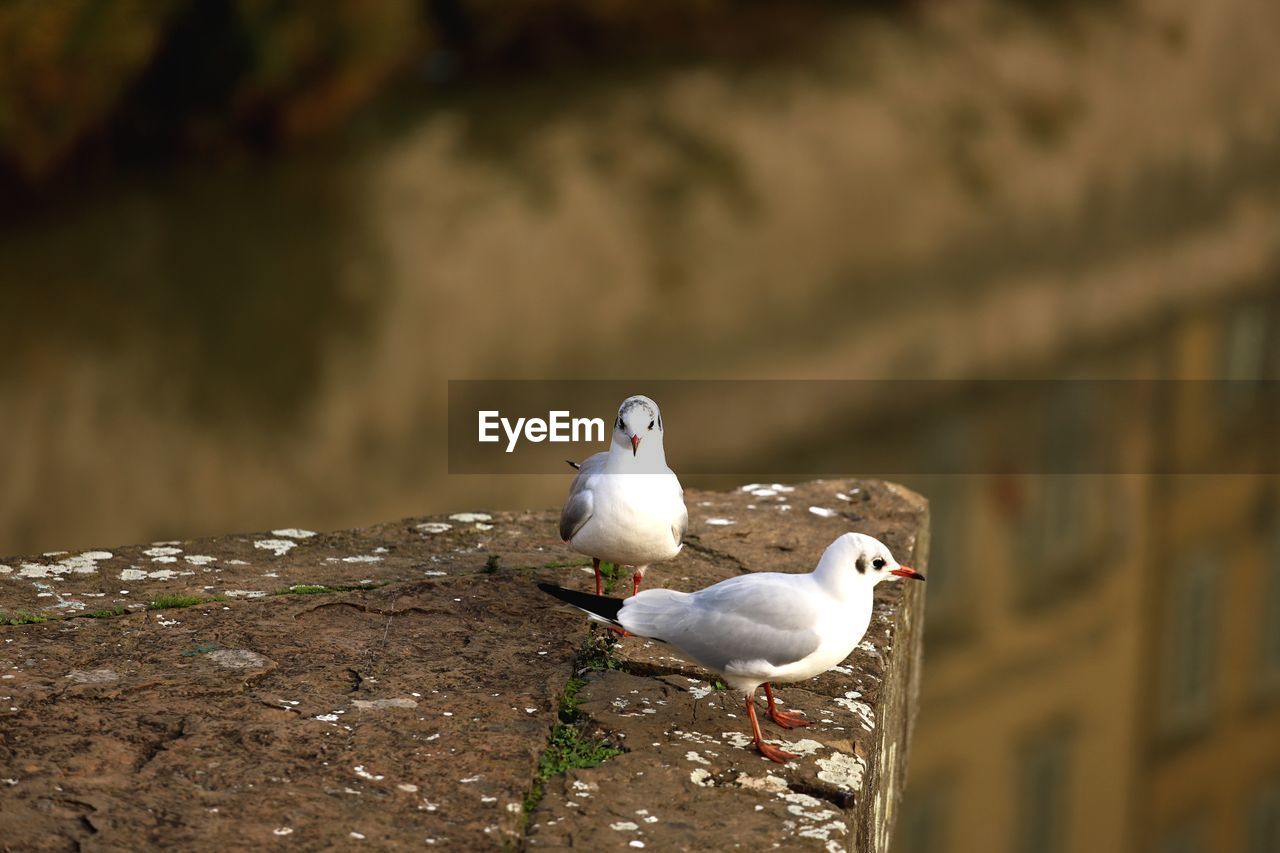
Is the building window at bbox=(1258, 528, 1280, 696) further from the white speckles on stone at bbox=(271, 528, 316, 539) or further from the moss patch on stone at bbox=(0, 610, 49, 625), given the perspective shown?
the moss patch on stone at bbox=(0, 610, 49, 625)

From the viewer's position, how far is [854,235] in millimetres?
9945

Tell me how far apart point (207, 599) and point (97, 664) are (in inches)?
14.1

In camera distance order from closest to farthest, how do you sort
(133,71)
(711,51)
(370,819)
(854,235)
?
(370,819)
(133,71)
(854,235)
(711,51)

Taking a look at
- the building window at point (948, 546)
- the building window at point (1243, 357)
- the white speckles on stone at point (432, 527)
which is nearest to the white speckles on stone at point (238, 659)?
the white speckles on stone at point (432, 527)

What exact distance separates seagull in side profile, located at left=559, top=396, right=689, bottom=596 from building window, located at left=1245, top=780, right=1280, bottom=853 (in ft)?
22.1

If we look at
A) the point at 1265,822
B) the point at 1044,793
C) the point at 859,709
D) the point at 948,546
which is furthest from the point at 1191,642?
the point at 859,709

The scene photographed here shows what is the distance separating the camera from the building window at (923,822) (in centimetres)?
765

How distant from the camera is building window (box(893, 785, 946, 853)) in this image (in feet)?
25.1

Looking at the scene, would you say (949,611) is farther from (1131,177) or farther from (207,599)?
(207,599)

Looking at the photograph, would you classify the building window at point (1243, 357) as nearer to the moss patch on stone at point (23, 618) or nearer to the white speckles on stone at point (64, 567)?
the white speckles on stone at point (64, 567)

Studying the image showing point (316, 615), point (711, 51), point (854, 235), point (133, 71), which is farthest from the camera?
point (711, 51)

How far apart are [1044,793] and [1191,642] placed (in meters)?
1.38

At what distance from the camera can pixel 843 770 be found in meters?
2.61

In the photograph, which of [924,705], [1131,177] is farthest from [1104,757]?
[1131,177]
